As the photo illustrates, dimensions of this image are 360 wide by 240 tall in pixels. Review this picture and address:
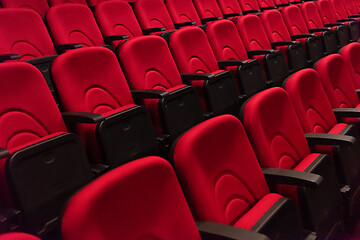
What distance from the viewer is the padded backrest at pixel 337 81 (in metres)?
0.39

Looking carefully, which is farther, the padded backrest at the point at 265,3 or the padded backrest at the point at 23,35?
the padded backrest at the point at 265,3

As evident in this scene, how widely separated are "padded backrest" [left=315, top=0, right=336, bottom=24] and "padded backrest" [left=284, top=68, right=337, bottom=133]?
0.54 metres

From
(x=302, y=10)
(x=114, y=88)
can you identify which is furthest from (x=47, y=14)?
(x=302, y=10)

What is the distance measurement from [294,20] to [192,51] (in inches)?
13.8

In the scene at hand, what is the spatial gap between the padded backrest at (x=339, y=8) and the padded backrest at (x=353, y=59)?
45 centimetres

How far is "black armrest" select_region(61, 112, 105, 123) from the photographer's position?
0.26 metres

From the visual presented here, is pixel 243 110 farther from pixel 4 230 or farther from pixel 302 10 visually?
pixel 302 10

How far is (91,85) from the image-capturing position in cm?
31

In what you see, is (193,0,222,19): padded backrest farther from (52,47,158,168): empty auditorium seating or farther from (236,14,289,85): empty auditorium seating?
(52,47,158,168): empty auditorium seating

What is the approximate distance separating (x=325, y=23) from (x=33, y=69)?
29.1 inches

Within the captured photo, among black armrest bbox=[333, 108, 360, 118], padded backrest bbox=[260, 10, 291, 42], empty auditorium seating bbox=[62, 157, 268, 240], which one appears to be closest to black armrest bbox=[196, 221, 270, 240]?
empty auditorium seating bbox=[62, 157, 268, 240]

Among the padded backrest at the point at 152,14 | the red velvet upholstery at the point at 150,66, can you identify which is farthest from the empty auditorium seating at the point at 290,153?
the padded backrest at the point at 152,14

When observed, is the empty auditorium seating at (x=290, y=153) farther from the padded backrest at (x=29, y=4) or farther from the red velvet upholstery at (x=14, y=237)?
the padded backrest at (x=29, y=4)

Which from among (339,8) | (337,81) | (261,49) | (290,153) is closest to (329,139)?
(290,153)
